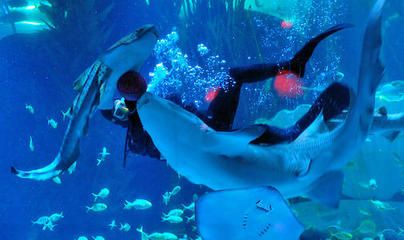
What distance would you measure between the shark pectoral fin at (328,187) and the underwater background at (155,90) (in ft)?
18.5

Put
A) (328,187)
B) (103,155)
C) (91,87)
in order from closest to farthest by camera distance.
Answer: (91,87) → (328,187) → (103,155)

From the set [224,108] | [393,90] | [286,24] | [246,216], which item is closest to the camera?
[246,216]

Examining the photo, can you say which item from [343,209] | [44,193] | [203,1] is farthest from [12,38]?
[343,209]

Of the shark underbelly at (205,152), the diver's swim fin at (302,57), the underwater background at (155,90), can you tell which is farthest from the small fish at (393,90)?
the shark underbelly at (205,152)

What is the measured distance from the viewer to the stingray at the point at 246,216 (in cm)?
133

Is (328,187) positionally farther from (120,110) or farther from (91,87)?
(91,87)

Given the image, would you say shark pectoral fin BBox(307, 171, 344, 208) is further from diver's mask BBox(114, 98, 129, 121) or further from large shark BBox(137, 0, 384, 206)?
diver's mask BBox(114, 98, 129, 121)

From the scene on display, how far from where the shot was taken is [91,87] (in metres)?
1.18

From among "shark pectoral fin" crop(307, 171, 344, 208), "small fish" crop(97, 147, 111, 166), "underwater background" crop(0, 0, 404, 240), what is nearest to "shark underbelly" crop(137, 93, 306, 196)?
"shark pectoral fin" crop(307, 171, 344, 208)

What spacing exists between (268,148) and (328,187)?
1.62ft

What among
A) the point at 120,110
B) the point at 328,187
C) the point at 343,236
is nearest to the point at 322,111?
the point at 328,187

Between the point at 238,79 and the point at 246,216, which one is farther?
the point at 238,79

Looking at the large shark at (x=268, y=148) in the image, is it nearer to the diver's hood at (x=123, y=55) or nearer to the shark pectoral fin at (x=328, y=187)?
the shark pectoral fin at (x=328, y=187)

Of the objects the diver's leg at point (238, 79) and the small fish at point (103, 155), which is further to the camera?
the small fish at point (103, 155)
